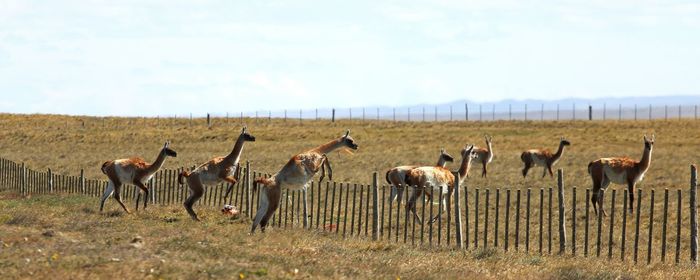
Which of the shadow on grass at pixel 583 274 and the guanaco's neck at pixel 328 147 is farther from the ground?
the guanaco's neck at pixel 328 147

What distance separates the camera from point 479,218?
2280cm

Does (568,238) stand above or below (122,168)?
below

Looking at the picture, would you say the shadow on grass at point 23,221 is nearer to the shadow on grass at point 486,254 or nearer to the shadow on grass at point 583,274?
the shadow on grass at point 486,254

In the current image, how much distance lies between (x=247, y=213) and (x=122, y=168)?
10.6ft

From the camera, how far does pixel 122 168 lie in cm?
2169

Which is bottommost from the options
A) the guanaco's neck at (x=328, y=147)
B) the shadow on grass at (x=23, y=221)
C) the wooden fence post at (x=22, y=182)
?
the wooden fence post at (x=22, y=182)

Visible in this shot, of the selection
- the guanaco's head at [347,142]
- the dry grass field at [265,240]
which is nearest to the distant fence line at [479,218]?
the dry grass field at [265,240]

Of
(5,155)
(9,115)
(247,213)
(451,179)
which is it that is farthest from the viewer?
(9,115)

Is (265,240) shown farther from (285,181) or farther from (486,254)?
(486,254)

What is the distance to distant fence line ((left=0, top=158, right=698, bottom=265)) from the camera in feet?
52.6

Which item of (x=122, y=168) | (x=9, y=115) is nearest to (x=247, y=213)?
(x=122, y=168)

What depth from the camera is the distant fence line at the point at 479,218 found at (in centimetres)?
1605

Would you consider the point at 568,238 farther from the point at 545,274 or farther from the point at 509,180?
the point at 509,180

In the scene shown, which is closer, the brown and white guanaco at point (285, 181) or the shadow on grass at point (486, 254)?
the shadow on grass at point (486, 254)
